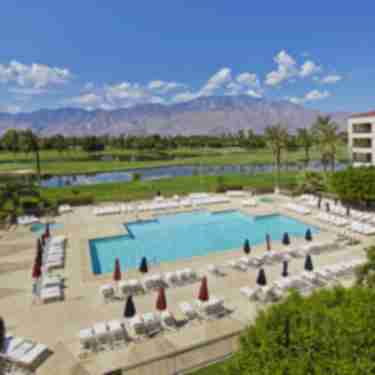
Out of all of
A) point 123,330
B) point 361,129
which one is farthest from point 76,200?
point 361,129

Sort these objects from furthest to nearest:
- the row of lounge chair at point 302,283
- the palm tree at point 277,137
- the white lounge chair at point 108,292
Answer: the palm tree at point 277,137 → the white lounge chair at point 108,292 → the row of lounge chair at point 302,283

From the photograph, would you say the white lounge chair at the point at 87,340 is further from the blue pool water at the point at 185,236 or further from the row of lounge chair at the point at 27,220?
the row of lounge chair at the point at 27,220

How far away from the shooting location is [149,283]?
13523mm

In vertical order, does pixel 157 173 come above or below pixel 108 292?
above

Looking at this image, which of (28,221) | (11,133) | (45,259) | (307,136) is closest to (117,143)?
(11,133)

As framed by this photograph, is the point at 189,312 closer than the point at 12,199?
Yes

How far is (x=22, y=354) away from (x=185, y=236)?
51.1ft

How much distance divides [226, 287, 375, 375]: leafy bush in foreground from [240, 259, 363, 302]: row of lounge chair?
254 inches

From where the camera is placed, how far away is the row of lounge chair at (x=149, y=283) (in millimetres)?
12797

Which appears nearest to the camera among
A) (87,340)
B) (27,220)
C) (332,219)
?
(87,340)

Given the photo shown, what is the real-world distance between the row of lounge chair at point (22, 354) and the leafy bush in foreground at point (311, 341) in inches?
234

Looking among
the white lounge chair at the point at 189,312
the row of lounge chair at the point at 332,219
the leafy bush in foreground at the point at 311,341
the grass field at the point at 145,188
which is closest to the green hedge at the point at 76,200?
the grass field at the point at 145,188

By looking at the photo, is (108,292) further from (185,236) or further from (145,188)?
(145,188)

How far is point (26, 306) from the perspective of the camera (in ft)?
39.7
